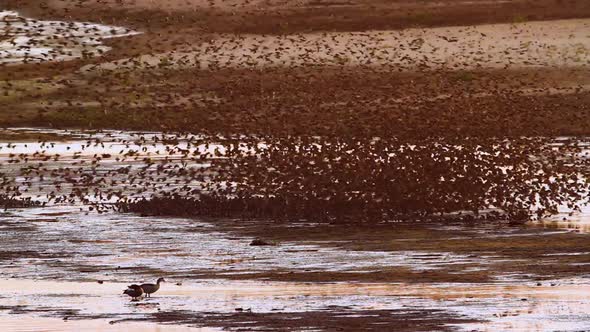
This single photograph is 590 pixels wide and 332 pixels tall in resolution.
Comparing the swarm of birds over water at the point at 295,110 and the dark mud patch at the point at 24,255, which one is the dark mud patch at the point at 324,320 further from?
the swarm of birds over water at the point at 295,110

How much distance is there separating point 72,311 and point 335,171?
11.4 metres

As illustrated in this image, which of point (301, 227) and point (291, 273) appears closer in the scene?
point (291, 273)

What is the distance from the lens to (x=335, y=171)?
29578mm

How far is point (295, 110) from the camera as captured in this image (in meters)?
45.0

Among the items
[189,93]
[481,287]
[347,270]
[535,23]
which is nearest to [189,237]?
[347,270]

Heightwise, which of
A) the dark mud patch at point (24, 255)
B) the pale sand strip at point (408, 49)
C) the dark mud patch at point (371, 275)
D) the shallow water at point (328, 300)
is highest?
the shallow water at point (328, 300)

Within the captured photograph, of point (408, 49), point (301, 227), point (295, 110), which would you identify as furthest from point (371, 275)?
point (408, 49)

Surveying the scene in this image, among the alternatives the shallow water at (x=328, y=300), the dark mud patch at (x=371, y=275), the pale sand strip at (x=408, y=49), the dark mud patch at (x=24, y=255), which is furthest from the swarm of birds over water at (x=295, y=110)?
the shallow water at (x=328, y=300)

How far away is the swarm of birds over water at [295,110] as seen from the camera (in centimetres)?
2922

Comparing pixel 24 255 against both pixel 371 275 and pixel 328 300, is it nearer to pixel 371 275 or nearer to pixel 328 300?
pixel 371 275

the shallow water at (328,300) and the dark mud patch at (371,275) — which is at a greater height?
the shallow water at (328,300)

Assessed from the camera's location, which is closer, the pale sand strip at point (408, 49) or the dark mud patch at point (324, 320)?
the dark mud patch at point (324, 320)

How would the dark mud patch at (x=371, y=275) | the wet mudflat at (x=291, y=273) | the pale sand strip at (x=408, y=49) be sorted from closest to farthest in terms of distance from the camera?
the wet mudflat at (x=291, y=273)
the dark mud patch at (x=371, y=275)
the pale sand strip at (x=408, y=49)

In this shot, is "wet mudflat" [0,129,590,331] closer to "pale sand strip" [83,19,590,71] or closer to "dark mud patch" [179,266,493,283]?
"dark mud patch" [179,266,493,283]
